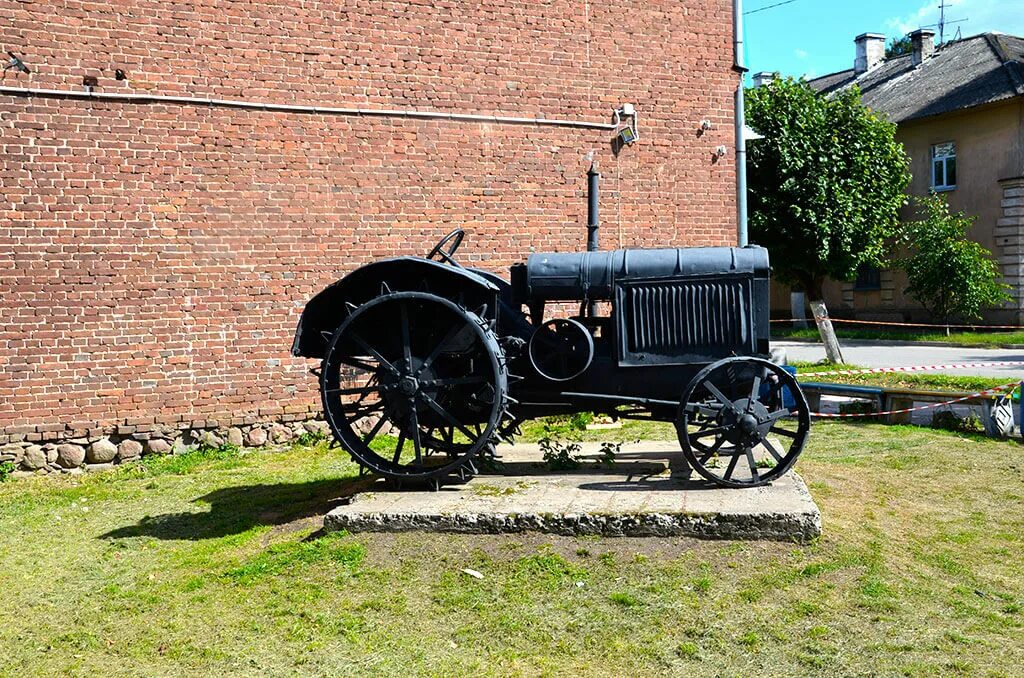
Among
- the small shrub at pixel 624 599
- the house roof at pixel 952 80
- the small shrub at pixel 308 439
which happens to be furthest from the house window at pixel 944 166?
the small shrub at pixel 624 599

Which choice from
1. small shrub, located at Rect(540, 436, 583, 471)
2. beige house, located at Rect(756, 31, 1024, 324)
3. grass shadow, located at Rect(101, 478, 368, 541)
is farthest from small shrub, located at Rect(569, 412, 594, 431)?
beige house, located at Rect(756, 31, 1024, 324)

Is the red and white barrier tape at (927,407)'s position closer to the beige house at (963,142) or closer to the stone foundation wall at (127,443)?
the stone foundation wall at (127,443)

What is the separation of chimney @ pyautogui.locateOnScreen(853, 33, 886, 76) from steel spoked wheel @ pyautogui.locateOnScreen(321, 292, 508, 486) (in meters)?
35.6

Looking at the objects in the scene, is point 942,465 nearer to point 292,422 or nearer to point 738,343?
point 738,343

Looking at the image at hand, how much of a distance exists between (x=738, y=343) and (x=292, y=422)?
526cm

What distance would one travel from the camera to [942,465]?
835cm

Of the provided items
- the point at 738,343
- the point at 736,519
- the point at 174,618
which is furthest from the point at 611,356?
the point at 174,618

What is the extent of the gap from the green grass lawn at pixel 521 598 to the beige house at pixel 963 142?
874 inches

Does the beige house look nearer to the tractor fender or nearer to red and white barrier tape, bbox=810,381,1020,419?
red and white barrier tape, bbox=810,381,1020,419

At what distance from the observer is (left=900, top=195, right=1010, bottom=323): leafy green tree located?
25798 mm

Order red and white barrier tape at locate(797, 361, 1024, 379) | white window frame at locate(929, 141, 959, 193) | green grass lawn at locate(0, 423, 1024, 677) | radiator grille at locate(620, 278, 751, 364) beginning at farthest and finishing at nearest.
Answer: white window frame at locate(929, 141, 959, 193) → red and white barrier tape at locate(797, 361, 1024, 379) → radiator grille at locate(620, 278, 751, 364) → green grass lawn at locate(0, 423, 1024, 677)

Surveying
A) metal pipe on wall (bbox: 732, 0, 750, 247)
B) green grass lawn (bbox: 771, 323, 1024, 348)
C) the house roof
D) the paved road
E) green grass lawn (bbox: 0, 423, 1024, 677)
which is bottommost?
green grass lawn (bbox: 0, 423, 1024, 677)

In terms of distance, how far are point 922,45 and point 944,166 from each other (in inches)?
274

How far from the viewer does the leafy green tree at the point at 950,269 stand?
2580cm
